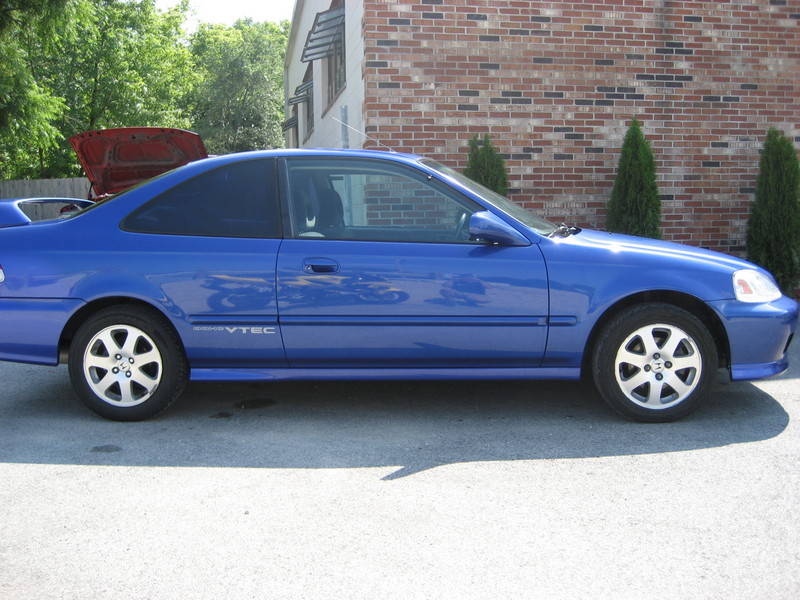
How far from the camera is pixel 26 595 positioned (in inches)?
108

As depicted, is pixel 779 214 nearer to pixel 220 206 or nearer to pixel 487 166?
pixel 487 166

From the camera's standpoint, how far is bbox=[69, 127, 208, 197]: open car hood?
9859mm

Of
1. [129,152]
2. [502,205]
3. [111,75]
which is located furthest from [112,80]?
[502,205]

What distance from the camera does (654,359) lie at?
15.3 ft

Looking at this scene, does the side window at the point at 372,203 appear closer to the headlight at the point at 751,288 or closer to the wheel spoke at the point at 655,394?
the wheel spoke at the point at 655,394

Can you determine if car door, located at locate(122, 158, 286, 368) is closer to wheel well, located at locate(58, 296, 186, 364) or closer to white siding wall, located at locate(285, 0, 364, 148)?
wheel well, located at locate(58, 296, 186, 364)

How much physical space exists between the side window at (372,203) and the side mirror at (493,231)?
144 mm

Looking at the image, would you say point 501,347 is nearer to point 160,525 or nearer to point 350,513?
point 350,513

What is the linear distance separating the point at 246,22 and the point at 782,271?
69.8 m

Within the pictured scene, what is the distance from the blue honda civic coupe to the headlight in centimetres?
1

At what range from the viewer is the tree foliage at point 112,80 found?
1554 cm

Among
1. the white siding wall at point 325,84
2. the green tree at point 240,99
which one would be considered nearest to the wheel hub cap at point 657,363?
the white siding wall at point 325,84

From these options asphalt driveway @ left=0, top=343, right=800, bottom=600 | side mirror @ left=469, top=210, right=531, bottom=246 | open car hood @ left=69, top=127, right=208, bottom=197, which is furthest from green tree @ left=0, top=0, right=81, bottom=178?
side mirror @ left=469, top=210, right=531, bottom=246

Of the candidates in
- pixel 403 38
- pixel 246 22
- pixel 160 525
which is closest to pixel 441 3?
pixel 403 38
